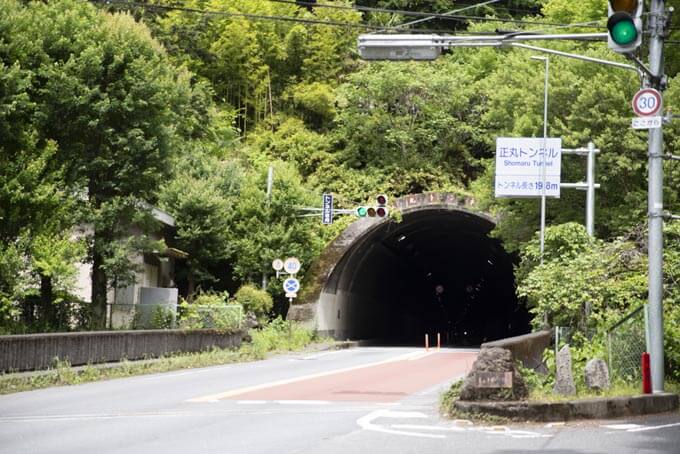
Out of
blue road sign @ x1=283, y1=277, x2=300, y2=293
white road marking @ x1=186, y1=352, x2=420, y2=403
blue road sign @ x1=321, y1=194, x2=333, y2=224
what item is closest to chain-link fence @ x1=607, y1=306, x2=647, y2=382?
white road marking @ x1=186, y1=352, x2=420, y2=403

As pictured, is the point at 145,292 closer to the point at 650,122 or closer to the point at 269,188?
the point at 269,188

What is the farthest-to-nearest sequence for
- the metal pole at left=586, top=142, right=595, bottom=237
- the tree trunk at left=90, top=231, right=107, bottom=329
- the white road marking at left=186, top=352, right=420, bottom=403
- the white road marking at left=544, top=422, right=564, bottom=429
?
the tree trunk at left=90, top=231, right=107, bottom=329 → the metal pole at left=586, top=142, right=595, bottom=237 → the white road marking at left=186, top=352, right=420, bottom=403 → the white road marking at left=544, top=422, right=564, bottom=429

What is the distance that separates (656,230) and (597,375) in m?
2.37

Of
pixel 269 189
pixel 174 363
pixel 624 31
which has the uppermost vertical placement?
pixel 269 189

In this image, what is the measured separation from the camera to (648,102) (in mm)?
14203

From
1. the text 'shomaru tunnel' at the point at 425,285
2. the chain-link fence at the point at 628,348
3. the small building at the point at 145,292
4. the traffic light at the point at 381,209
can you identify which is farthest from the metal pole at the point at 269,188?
the chain-link fence at the point at 628,348

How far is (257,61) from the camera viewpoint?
2372 inches

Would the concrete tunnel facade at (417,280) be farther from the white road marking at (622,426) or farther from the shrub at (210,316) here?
the white road marking at (622,426)

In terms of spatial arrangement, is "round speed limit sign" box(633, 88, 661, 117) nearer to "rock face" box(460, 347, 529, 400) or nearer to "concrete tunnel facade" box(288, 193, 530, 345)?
"rock face" box(460, 347, 529, 400)

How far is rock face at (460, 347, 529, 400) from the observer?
13.1 m

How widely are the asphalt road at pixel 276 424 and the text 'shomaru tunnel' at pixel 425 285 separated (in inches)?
1005

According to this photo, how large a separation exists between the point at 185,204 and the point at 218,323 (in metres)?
8.46

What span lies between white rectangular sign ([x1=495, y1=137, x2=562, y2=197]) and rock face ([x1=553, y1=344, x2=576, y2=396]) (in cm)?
1786

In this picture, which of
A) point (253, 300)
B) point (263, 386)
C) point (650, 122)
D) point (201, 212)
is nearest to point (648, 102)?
point (650, 122)
